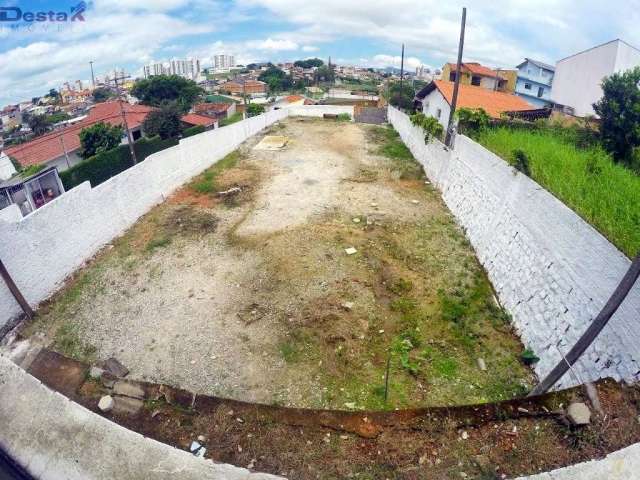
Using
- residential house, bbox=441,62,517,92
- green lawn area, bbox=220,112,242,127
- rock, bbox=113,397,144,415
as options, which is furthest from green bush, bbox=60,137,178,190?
residential house, bbox=441,62,517,92

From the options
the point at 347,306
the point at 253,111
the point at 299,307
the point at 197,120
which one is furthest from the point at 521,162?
the point at 197,120

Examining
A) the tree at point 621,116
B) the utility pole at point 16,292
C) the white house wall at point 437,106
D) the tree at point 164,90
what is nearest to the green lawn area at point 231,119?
the tree at point 164,90

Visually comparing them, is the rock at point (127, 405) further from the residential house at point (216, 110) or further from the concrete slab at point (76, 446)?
the residential house at point (216, 110)

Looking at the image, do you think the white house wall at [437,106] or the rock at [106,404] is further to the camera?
the white house wall at [437,106]

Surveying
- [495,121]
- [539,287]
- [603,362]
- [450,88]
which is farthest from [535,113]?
[603,362]

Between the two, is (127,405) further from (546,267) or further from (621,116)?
(621,116)

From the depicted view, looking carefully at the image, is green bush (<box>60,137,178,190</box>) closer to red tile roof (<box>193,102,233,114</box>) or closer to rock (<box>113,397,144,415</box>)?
rock (<box>113,397,144,415</box>)

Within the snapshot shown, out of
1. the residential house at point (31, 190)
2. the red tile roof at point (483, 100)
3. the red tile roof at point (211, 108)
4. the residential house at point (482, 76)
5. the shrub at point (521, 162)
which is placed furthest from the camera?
the red tile roof at point (211, 108)

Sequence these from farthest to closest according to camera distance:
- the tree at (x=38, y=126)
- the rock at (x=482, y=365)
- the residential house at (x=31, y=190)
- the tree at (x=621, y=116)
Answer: the tree at (x=38, y=126), the residential house at (x=31, y=190), the tree at (x=621, y=116), the rock at (x=482, y=365)
